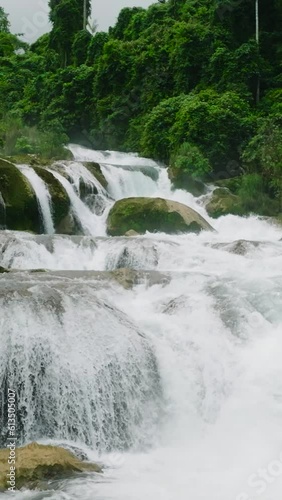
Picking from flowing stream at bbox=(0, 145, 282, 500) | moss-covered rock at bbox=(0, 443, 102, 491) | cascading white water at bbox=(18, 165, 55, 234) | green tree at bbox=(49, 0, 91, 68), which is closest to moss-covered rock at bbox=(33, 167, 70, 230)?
cascading white water at bbox=(18, 165, 55, 234)

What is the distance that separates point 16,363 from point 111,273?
11.3ft

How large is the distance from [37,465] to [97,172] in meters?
13.1

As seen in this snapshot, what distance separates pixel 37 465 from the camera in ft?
16.3

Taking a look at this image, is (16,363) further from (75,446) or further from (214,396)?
(214,396)

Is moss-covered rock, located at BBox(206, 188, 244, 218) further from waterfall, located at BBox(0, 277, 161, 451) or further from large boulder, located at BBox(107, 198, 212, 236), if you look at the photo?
waterfall, located at BBox(0, 277, 161, 451)

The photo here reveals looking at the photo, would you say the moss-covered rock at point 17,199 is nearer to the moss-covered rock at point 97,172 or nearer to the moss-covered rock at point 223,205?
the moss-covered rock at point 97,172

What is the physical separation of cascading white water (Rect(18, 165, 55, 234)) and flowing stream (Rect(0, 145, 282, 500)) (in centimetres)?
529

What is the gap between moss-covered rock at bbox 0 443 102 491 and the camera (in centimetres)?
487

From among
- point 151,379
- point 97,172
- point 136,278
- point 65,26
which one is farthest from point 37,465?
point 65,26

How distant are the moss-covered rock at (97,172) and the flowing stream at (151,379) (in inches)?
329

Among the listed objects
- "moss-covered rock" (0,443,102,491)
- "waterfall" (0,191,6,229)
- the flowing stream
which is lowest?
"moss-covered rock" (0,443,102,491)

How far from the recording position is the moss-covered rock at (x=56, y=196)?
14422 mm

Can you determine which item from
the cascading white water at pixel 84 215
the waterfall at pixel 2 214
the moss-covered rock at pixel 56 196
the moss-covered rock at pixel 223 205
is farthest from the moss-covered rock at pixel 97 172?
the waterfall at pixel 2 214

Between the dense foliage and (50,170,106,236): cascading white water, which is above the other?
the dense foliage
